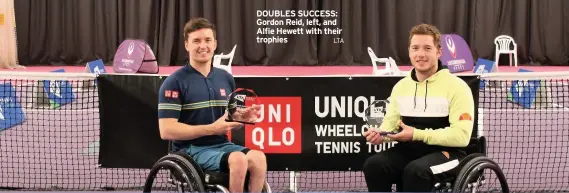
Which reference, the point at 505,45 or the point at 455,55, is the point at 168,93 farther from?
the point at 505,45

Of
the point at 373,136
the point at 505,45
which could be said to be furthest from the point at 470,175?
the point at 505,45

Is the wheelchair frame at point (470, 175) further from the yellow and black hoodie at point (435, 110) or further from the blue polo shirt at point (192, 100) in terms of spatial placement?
the blue polo shirt at point (192, 100)

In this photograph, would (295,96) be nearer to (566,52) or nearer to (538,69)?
(538,69)

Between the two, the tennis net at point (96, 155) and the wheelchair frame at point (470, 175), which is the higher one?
the wheelchair frame at point (470, 175)

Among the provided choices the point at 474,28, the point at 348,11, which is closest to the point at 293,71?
the point at 348,11

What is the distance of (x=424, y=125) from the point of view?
4.00 meters

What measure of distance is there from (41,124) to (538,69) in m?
10.4

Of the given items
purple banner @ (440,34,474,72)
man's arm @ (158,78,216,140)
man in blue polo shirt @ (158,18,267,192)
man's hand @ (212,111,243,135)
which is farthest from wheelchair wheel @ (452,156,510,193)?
purple banner @ (440,34,474,72)

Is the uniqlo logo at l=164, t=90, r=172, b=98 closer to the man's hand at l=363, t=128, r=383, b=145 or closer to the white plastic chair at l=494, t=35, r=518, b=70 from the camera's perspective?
the man's hand at l=363, t=128, r=383, b=145

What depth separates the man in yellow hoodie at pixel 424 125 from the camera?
12.6ft

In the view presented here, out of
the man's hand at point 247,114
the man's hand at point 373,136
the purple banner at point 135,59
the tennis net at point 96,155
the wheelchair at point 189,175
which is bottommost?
the tennis net at point 96,155

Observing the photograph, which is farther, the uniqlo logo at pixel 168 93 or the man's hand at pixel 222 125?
the uniqlo logo at pixel 168 93

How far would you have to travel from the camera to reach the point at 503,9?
15.9m

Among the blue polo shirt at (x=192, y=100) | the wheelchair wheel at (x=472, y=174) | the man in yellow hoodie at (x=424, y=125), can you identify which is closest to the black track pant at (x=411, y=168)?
the man in yellow hoodie at (x=424, y=125)
